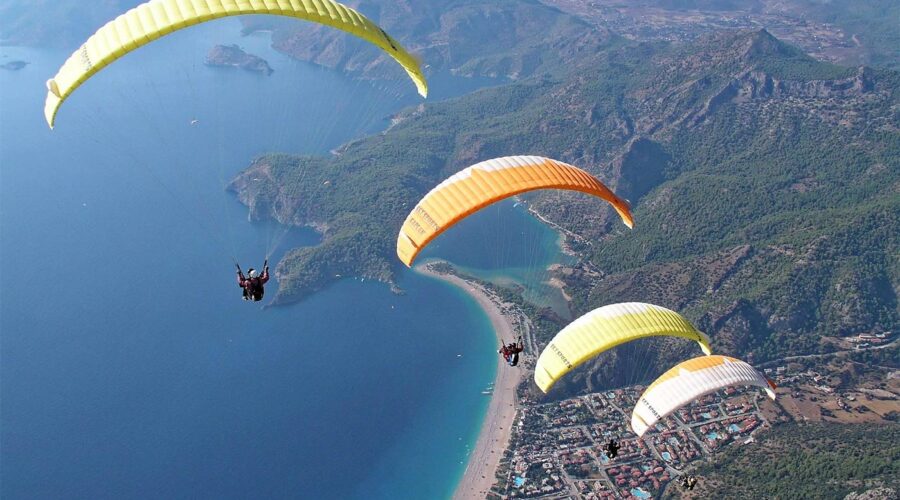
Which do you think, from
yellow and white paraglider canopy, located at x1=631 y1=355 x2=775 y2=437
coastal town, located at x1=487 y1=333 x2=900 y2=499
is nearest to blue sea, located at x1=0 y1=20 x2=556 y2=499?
coastal town, located at x1=487 y1=333 x2=900 y2=499

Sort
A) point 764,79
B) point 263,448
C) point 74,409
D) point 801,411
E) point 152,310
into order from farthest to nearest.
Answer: point 764,79 < point 152,310 < point 74,409 < point 263,448 < point 801,411

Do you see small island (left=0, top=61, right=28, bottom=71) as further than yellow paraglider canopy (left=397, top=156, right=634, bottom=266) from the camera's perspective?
Yes

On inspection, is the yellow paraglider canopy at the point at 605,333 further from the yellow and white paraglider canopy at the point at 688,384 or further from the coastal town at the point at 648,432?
the coastal town at the point at 648,432

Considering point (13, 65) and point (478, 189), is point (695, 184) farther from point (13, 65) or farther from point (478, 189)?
point (13, 65)

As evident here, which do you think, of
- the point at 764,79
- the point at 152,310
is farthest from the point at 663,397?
the point at 764,79

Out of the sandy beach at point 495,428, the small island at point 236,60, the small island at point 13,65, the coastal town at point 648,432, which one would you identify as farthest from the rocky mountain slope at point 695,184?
the small island at point 13,65

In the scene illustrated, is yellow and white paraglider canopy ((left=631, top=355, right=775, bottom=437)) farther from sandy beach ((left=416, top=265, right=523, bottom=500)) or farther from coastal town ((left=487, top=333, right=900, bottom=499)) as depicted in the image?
sandy beach ((left=416, top=265, right=523, bottom=500))

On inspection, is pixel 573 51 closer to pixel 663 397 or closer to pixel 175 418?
pixel 175 418
